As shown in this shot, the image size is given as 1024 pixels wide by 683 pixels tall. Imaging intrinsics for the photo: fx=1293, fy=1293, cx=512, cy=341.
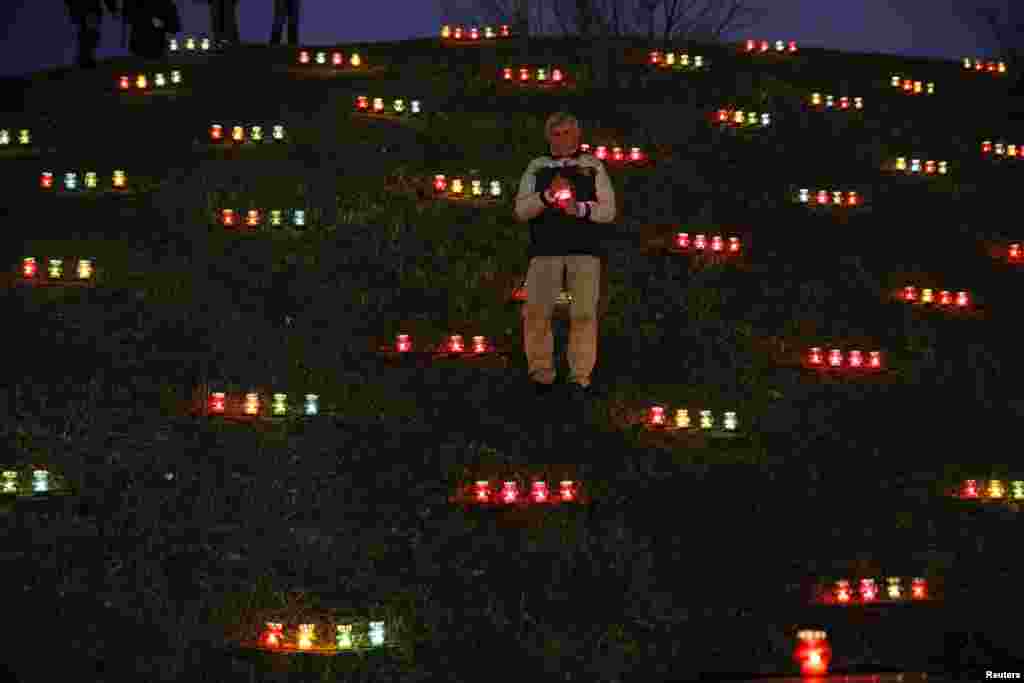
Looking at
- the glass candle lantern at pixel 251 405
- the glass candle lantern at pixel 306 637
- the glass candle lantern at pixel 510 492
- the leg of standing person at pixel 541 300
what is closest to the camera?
the glass candle lantern at pixel 306 637

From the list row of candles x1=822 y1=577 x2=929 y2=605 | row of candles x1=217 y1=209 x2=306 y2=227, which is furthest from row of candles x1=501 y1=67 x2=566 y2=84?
row of candles x1=822 y1=577 x2=929 y2=605

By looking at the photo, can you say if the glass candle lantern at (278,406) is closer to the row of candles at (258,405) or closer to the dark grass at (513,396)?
the row of candles at (258,405)

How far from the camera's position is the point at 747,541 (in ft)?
30.2

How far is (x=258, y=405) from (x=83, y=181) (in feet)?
17.3

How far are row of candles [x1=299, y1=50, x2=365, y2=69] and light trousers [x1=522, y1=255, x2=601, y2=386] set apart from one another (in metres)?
8.62

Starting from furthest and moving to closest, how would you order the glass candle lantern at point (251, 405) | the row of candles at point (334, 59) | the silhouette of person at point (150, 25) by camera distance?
the silhouette of person at point (150, 25) < the row of candles at point (334, 59) < the glass candle lantern at point (251, 405)

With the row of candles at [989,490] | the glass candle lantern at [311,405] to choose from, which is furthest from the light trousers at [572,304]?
the row of candles at [989,490]

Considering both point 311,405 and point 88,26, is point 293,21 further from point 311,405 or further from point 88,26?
point 311,405

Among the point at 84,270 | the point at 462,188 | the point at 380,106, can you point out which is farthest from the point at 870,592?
the point at 380,106

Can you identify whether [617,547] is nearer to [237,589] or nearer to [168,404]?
[237,589]

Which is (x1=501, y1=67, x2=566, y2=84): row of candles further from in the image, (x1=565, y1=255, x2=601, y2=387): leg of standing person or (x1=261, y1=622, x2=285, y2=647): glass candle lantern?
(x1=261, y1=622, x2=285, y2=647): glass candle lantern

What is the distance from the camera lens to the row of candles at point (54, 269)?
12.4 m

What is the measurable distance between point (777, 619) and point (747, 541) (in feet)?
3.20

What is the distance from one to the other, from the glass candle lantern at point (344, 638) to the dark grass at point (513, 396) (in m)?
0.47
